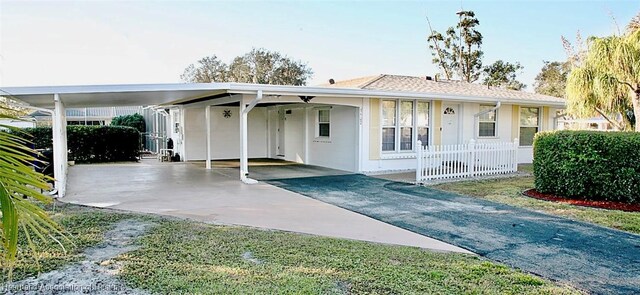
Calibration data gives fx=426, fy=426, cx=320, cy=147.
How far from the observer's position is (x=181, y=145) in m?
16.9

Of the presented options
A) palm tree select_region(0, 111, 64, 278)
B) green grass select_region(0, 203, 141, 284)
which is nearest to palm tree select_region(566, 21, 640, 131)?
green grass select_region(0, 203, 141, 284)

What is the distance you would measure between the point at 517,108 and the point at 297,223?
11420 mm

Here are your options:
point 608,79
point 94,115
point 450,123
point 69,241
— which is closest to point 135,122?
point 94,115

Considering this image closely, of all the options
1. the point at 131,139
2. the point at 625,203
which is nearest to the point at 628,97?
the point at 625,203

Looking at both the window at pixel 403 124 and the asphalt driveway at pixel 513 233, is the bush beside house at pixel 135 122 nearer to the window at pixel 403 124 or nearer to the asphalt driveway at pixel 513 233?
the window at pixel 403 124

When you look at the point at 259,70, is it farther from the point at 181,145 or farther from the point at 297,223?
the point at 297,223

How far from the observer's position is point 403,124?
41.3ft

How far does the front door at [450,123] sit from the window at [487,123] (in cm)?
102

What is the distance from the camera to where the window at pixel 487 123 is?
14133 millimetres

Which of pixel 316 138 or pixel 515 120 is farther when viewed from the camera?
pixel 515 120

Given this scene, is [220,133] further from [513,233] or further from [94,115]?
[94,115]

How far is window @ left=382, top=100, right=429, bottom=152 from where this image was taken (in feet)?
40.6

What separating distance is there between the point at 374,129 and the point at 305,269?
8391 mm

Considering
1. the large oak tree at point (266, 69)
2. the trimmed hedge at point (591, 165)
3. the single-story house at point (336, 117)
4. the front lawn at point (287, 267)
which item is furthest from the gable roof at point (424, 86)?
the large oak tree at point (266, 69)
